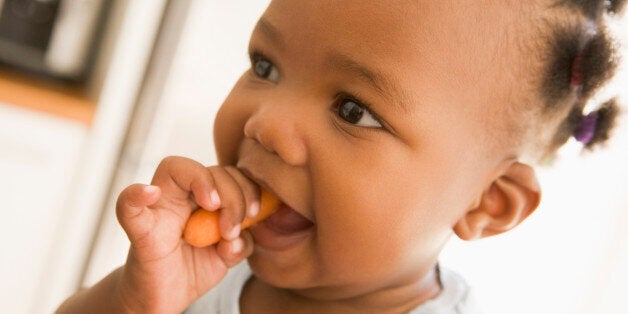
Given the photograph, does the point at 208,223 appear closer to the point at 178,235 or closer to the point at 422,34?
the point at 178,235

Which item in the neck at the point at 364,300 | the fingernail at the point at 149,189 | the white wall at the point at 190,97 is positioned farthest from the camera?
the white wall at the point at 190,97

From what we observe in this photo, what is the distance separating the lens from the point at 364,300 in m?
0.74

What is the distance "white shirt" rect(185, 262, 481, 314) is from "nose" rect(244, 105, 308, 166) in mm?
235

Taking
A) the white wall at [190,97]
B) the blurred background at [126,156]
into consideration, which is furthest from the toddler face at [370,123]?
the white wall at [190,97]

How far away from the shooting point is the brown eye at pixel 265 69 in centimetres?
68

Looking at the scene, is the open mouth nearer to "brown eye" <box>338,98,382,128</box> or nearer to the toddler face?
the toddler face

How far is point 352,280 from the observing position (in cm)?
67

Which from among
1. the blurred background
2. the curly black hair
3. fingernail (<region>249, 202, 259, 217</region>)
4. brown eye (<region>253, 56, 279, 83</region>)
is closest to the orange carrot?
fingernail (<region>249, 202, 259, 217</region>)

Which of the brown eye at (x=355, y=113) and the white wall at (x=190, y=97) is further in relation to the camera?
the white wall at (x=190, y=97)

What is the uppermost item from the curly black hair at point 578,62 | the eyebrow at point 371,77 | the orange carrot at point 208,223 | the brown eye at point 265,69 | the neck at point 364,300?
the curly black hair at point 578,62

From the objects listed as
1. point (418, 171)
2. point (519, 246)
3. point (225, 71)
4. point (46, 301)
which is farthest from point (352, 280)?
point (46, 301)

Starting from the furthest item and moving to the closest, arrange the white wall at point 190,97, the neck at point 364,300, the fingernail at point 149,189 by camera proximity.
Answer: the white wall at point 190,97 → the neck at point 364,300 → the fingernail at point 149,189

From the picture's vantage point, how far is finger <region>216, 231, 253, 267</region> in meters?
0.68

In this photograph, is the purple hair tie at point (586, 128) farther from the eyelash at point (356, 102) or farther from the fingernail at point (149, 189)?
the fingernail at point (149, 189)
